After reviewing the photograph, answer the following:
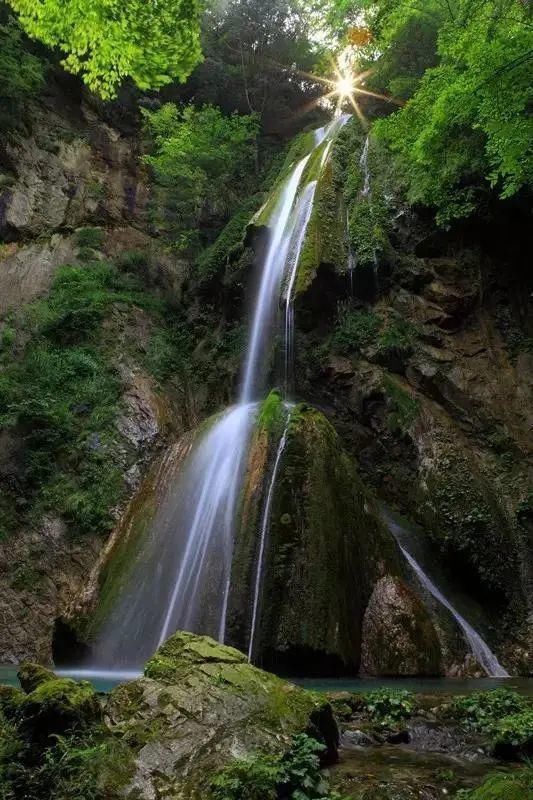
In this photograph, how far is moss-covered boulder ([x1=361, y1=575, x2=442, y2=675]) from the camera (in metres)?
7.11

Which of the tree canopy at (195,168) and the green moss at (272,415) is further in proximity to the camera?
the tree canopy at (195,168)

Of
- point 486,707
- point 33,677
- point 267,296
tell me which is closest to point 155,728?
point 33,677

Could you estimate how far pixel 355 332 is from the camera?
1207 centimetres

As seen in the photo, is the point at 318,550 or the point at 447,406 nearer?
the point at 318,550

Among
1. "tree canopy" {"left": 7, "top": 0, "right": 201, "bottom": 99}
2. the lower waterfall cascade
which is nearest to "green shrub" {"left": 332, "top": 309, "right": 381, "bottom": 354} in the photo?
the lower waterfall cascade

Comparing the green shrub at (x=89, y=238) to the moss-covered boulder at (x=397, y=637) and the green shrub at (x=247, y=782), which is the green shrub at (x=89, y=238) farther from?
the green shrub at (x=247, y=782)

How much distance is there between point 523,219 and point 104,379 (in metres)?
10.2

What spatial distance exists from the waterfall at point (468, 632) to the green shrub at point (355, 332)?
436 cm

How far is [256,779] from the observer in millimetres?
2766

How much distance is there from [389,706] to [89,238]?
663 inches

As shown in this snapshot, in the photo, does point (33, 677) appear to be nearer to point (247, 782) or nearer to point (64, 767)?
point (64, 767)

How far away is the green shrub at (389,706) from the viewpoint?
4414mm

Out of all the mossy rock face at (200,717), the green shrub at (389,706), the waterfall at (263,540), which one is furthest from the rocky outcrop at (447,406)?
the mossy rock face at (200,717)

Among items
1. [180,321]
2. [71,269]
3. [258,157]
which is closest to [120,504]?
[180,321]
